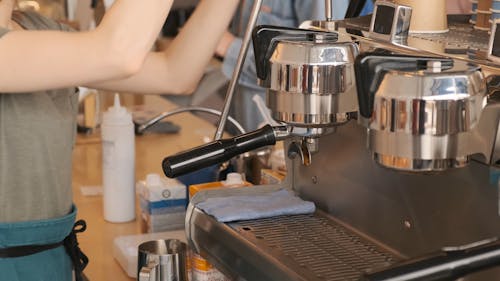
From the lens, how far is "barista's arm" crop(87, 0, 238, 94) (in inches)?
59.0

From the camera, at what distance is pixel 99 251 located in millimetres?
1737

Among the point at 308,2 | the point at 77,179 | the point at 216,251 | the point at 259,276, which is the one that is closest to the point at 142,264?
the point at 216,251

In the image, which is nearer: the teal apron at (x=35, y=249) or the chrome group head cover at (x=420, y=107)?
the chrome group head cover at (x=420, y=107)

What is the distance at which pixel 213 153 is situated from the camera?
1177 millimetres

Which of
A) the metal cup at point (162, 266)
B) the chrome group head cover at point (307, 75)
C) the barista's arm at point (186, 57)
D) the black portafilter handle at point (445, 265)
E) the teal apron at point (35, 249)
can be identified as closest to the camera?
the black portafilter handle at point (445, 265)

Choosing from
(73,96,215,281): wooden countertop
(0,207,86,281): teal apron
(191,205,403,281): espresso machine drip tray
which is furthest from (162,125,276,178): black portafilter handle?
(73,96,215,281): wooden countertop

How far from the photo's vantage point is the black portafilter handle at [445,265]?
0.83 meters

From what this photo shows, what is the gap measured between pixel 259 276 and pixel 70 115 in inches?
19.5

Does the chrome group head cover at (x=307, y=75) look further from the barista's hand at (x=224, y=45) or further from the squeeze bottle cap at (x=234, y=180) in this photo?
the barista's hand at (x=224, y=45)

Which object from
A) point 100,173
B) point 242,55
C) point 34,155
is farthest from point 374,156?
point 100,173

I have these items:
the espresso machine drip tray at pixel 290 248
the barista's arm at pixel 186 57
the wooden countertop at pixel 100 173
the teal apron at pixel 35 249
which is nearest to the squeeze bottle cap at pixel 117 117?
the wooden countertop at pixel 100 173

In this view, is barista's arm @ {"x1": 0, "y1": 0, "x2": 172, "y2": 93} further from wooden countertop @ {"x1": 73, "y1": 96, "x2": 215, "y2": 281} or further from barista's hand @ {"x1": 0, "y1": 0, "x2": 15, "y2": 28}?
wooden countertop @ {"x1": 73, "y1": 96, "x2": 215, "y2": 281}

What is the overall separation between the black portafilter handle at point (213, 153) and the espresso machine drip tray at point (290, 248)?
102 mm

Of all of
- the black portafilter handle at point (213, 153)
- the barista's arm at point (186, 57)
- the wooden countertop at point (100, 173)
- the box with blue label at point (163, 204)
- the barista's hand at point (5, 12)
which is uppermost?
the barista's hand at point (5, 12)
